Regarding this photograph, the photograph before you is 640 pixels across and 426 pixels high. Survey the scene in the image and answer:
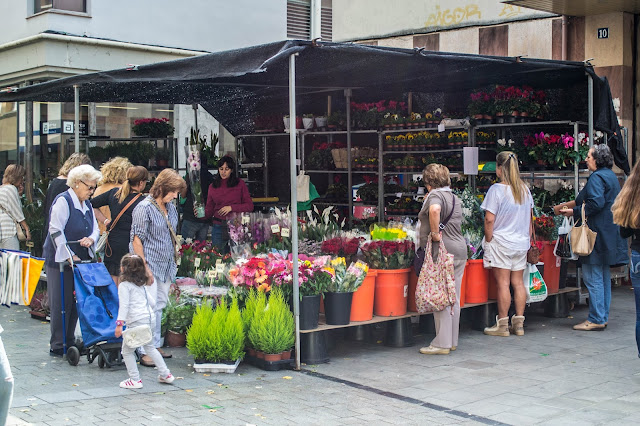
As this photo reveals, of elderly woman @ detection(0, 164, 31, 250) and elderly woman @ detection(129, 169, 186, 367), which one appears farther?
elderly woman @ detection(0, 164, 31, 250)

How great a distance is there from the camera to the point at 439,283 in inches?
309

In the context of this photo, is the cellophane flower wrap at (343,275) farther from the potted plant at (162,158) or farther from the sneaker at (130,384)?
the potted plant at (162,158)

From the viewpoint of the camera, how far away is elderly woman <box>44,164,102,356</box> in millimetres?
7492

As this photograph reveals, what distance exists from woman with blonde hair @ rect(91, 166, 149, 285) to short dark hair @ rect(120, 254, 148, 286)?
4.12 feet

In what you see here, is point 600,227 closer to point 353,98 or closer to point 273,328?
point 273,328

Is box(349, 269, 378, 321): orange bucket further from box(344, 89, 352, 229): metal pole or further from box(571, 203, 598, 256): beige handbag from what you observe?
box(344, 89, 352, 229): metal pole

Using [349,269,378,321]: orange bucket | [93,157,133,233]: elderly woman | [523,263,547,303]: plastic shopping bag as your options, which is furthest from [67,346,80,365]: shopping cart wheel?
[523,263,547,303]: plastic shopping bag

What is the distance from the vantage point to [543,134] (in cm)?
1104

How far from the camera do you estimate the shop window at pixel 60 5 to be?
15295 millimetres

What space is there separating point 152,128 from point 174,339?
21.5 feet

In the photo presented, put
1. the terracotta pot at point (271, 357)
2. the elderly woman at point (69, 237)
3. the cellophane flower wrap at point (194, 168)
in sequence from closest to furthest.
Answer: the terracotta pot at point (271, 357) < the elderly woman at point (69, 237) < the cellophane flower wrap at point (194, 168)

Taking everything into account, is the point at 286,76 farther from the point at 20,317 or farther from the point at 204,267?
the point at 20,317

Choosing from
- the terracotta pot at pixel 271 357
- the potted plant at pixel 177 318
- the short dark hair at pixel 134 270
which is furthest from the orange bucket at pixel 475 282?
the short dark hair at pixel 134 270

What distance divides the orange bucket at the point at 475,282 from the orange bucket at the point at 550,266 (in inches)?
40.9
